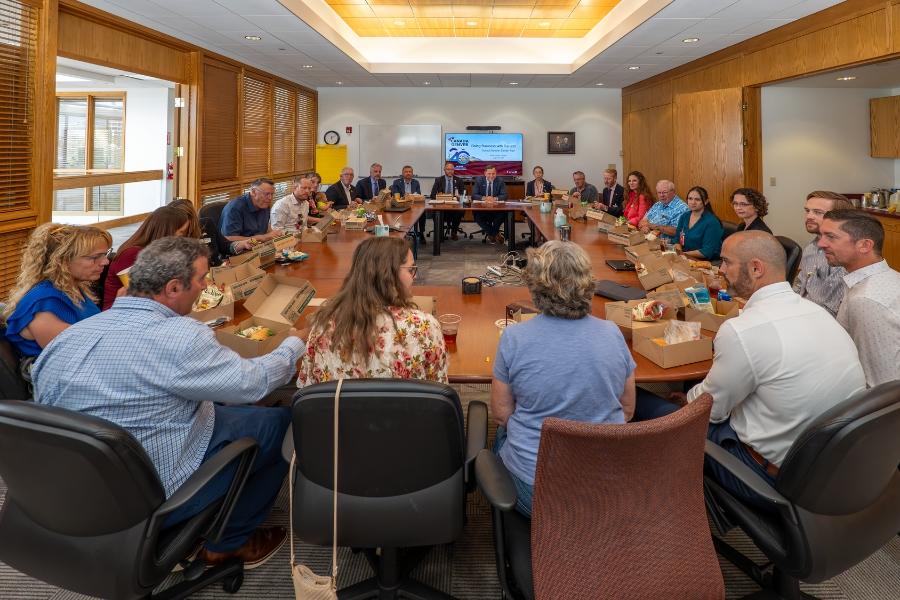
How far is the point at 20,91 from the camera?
3.99 m

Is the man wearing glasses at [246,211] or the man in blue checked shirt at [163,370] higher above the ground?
the man wearing glasses at [246,211]

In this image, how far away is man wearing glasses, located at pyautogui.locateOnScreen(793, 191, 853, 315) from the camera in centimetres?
270

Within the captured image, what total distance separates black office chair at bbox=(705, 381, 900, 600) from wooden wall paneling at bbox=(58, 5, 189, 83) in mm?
5670

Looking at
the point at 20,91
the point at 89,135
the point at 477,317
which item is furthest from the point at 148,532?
the point at 89,135

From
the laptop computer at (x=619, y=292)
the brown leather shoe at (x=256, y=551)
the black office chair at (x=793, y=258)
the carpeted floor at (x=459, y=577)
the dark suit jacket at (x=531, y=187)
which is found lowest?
the carpeted floor at (x=459, y=577)

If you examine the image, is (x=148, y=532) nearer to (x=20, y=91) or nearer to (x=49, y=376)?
(x=49, y=376)

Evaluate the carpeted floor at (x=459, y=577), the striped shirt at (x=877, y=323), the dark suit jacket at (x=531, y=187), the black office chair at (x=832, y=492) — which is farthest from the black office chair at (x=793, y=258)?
the dark suit jacket at (x=531, y=187)

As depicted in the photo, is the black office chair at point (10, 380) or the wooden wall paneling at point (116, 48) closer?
the black office chair at point (10, 380)

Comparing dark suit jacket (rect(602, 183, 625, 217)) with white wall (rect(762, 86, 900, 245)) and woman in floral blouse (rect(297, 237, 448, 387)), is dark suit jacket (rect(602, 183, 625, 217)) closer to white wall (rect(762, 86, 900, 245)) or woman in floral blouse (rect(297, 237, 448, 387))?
white wall (rect(762, 86, 900, 245))

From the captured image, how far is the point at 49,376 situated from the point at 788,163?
26.4 feet

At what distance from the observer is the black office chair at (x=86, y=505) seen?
1145 mm

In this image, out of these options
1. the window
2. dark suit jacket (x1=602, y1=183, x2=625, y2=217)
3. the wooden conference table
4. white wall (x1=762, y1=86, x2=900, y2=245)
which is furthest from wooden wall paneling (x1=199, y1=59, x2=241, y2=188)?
white wall (x1=762, y1=86, x2=900, y2=245)

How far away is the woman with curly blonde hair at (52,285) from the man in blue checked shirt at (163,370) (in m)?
0.68

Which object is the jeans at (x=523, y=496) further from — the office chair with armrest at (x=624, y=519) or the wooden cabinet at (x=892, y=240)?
the wooden cabinet at (x=892, y=240)
